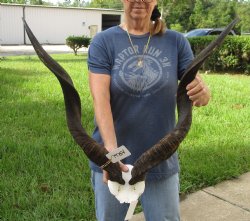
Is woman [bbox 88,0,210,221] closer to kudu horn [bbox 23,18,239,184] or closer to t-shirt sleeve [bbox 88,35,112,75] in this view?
t-shirt sleeve [bbox 88,35,112,75]

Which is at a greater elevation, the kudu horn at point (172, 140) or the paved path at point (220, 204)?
the kudu horn at point (172, 140)

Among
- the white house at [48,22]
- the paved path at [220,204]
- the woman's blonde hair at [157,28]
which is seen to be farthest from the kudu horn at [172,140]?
the white house at [48,22]

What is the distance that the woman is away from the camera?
7.63 ft

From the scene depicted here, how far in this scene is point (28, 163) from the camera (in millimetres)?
4797

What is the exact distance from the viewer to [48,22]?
40.7m

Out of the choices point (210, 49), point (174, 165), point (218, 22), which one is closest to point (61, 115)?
point (174, 165)

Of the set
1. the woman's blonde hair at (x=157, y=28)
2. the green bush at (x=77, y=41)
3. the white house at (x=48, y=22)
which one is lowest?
the white house at (x=48, y=22)

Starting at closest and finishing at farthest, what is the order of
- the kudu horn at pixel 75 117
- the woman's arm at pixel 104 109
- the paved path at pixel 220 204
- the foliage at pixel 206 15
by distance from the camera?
the kudu horn at pixel 75 117 < the woman's arm at pixel 104 109 < the paved path at pixel 220 204 < the foliage at pixel 206 15

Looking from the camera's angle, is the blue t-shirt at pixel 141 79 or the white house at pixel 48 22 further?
the white house at pixel 48 22

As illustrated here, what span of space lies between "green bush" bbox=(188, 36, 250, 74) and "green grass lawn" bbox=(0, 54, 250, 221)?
5.30 metres

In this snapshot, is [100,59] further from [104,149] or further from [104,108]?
[104,149]

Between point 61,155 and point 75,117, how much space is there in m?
2.96

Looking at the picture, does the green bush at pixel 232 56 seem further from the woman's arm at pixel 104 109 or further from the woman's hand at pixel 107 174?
the woman's hand at pixel 107 174

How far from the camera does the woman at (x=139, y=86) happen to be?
2.32 m
